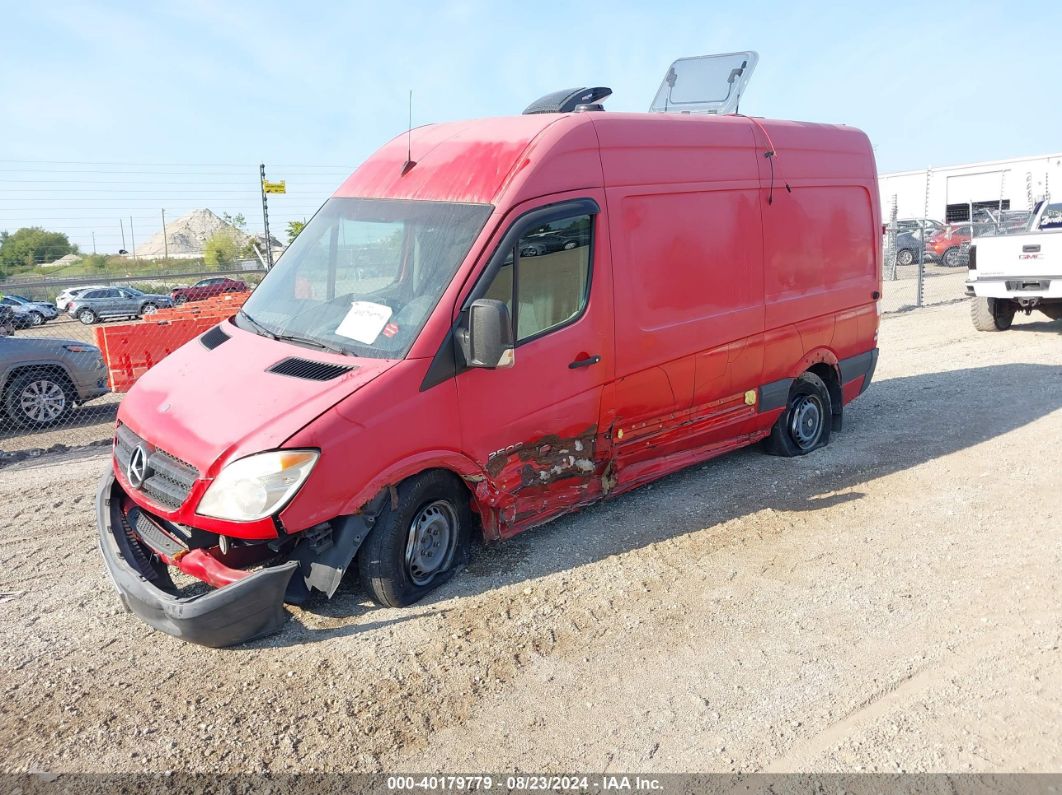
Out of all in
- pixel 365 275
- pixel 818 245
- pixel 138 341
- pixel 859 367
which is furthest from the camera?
pixel 138 341

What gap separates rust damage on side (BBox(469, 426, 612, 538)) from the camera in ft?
15.7

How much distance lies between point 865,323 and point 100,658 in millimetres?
6489

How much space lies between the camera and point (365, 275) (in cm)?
488

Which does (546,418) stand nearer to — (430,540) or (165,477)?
(430,540)

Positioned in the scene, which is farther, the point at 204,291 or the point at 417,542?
the point at 204,291

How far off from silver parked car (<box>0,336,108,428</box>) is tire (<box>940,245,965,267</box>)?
2734 cm

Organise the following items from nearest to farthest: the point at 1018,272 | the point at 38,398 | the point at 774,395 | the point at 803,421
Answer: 1. the point at 774,395
2. the point at 803,421
3. the point at 38,398
4. the point at 1018,272

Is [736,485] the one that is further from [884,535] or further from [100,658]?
[100,658]

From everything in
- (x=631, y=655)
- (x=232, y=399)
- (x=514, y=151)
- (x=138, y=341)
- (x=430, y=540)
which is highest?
(x=514, y=151)

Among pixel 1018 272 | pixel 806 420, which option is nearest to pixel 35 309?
pixel 1018 272

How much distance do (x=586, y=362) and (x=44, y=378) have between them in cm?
722

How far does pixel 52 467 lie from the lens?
24.2 ft

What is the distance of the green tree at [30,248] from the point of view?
43763mm

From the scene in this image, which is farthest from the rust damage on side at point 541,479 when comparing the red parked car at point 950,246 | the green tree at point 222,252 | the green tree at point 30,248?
the green tree at point 30,248
